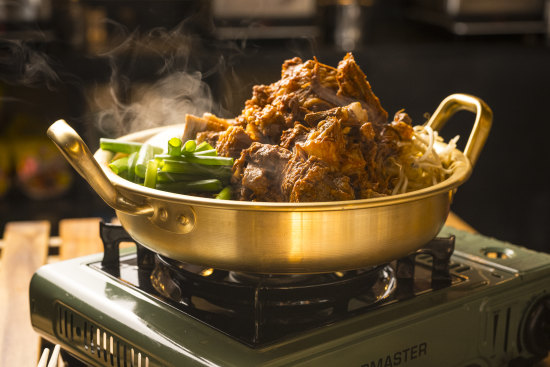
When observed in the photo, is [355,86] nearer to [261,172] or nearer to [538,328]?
[261,172]

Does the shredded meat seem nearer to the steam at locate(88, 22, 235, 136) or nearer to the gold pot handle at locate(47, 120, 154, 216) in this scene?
the gold pot handle at locate(47, 120, 154, 216)

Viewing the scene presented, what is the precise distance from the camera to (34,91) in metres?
3.17

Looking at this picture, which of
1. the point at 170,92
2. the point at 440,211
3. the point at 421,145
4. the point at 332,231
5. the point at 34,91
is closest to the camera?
the point at 332,231

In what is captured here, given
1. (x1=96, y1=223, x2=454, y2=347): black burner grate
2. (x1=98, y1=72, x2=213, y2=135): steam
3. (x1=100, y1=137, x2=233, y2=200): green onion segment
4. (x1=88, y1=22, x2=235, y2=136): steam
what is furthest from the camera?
(x1=88, y1=22, x2=235, y2=136): steam

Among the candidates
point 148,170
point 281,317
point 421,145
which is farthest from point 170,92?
point 281,317

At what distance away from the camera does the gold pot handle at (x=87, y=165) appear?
3.10 feet

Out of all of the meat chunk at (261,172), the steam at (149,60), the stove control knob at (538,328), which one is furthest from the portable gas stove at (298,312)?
the steam at (149,60)

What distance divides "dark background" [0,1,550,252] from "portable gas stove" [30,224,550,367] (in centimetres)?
156

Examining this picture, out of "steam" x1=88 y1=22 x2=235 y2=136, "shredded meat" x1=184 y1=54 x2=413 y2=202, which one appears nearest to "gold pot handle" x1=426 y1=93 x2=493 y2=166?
"shredded meat" x1=184 y1=54 x2=413 y2=202

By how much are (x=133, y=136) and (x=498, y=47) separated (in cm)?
257

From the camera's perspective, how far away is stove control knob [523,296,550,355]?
4.08 ft

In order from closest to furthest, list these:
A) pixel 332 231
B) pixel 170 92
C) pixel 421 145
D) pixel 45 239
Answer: pixel 332 231 < pixel 421 145 < pixel 170 92 < pixel 45 239

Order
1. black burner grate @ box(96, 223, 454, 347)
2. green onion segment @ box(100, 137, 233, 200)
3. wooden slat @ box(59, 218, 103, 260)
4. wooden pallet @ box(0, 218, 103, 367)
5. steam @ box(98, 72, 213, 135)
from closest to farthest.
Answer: black burner grate @ box(96, 223, 454, 347) < green onion segment @ box(100, 137, 233, 200) < wooden pallet @ box(0, 218, 103, 367) < steam @ box(98, 72, 213, 135) < wooden slat @ box(59, 218, 103, 260)

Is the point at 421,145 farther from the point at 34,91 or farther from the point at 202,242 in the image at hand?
the point at 34,91
